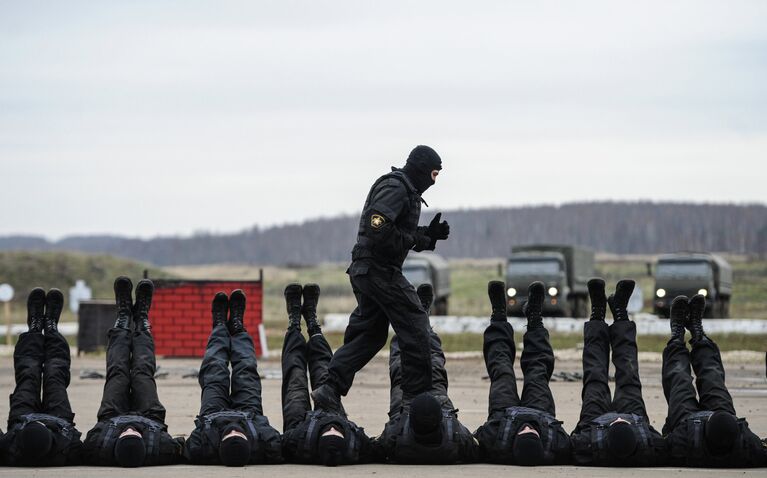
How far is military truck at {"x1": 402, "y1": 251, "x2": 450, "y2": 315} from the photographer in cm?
4694

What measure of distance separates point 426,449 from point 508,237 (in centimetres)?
16663

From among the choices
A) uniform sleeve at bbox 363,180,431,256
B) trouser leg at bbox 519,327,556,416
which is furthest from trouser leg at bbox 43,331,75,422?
trouser leg at bbox 519,327,556,416

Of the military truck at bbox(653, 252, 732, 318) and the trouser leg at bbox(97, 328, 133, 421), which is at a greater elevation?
the military truck at bbox(653, 252, 732, 318)

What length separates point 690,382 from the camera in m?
8.64

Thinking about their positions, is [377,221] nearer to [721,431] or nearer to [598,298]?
[598,298]

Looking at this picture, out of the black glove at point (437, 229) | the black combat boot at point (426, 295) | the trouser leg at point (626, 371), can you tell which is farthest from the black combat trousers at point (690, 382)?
the black combat boot at point (426, 295)

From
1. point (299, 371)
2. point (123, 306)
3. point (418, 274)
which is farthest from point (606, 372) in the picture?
point (418, 274)

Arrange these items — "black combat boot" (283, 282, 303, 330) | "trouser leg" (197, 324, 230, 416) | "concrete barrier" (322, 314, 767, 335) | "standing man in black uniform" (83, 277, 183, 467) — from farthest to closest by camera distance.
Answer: "concrete barrier" (322, 314, 767, 335)
"black combat boot" (283, 282, 303, 330)
"trouser leg" (197, 324, 230, 416)
"standing man in black uniform" (83, 277, 183, 467)

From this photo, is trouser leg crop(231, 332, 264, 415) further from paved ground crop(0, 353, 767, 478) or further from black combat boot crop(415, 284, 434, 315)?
black combat boot crop(415, 284, 434, 315)

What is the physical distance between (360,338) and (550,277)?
1353 inches

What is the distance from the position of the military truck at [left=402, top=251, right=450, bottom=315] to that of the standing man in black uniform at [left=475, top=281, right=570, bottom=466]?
35.5m

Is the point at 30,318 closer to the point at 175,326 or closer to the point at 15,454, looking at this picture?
the point at 15,454

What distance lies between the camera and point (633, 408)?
28.7ft

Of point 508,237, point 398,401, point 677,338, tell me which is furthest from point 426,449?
point 508,237
